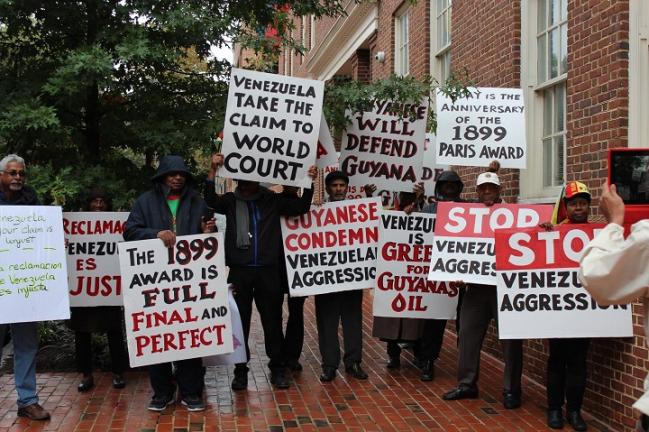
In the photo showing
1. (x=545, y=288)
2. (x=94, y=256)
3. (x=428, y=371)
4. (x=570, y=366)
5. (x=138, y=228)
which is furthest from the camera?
(x=428, y=371)

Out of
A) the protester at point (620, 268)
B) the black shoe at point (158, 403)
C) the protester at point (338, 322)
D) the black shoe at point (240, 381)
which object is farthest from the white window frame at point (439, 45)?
the protester at point (620, 268)

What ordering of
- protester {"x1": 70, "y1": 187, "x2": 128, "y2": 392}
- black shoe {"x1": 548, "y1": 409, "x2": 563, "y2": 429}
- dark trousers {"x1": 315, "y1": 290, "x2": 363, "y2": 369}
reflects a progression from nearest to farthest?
black shoe {"x1": 548, "y1": 409, "x2": 563, "y2": 429} → protester {"x1": 70, "y1": 187, "x2": 128, "y2": 392} → dark trousers {"x1": 315, "y1": 290, "x2": 363, "y2": 369}

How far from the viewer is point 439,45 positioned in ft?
34.9

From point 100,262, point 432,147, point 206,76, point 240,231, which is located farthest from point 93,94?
point 432,147

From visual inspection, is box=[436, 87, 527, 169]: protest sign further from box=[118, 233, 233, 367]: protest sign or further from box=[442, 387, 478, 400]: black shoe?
box=[118, 233, 233, 367]: protest sign

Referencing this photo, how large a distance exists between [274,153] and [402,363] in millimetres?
2710

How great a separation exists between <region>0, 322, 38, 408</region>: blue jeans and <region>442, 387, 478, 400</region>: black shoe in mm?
3343

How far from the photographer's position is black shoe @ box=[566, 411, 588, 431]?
218 inches

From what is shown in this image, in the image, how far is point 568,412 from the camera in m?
5.65

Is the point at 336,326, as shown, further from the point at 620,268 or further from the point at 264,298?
the point at 620,268

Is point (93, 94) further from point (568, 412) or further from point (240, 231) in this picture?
point (568, 412)

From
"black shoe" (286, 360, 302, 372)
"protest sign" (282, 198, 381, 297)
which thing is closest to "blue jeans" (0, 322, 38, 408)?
"protest sign" (282, 198, 381, 297)

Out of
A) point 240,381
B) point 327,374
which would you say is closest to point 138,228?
point 240,381

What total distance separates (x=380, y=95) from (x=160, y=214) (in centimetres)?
245
